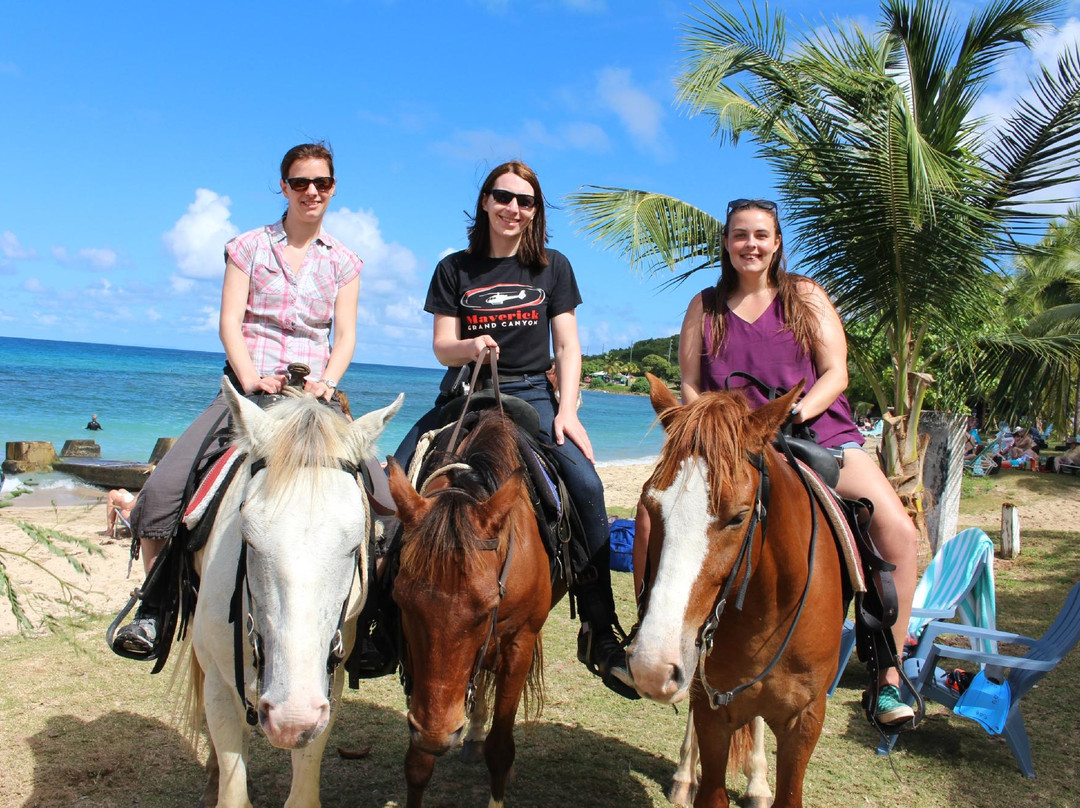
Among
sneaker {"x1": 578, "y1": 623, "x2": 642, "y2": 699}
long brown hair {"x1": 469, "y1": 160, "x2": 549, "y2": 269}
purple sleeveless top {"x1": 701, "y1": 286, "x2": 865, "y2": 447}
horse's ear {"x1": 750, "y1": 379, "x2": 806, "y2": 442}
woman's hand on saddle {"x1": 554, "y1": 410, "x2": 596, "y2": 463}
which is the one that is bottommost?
sneaker {"x1": 578, "y1": 623, "x2": 642, "y2": 699}

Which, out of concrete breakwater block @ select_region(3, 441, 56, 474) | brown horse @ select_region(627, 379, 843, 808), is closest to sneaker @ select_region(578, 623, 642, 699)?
brown horse @ select_region(627, 379, 843, 808)

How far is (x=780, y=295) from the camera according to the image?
152 inches

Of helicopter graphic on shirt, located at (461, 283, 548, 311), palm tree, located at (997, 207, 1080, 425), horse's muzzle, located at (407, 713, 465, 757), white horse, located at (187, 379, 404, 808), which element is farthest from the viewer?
palm tree, located at (997, 207, 1080, 425)

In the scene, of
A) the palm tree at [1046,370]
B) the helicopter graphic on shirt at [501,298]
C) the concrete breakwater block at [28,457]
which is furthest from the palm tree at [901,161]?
the concrete breakwater block at [28,457]

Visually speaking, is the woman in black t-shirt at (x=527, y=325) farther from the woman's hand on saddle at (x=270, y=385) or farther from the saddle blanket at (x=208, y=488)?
the saddle blanket at (x=208, y=488)

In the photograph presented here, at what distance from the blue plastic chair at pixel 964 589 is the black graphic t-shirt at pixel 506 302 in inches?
122

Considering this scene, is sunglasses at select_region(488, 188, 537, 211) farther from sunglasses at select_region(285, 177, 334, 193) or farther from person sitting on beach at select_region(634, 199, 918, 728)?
Result: person sitting on beach at select_region(634, 199, 918, 728)

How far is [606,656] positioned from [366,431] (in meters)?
1.84

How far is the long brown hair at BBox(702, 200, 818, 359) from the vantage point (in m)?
3.77

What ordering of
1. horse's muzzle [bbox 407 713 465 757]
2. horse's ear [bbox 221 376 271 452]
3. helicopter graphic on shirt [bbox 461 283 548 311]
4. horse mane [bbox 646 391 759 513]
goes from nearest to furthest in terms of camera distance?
horse mane [bbox 646 391 759 513] < horse's ear [bbox 221 376 271 452] < horse's muzzle [bbox 407 713 465 757] < helicopter graphic on shirt [bbox 461 283 548 311]

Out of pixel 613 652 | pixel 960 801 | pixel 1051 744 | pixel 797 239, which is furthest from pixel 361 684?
pixel 797 239

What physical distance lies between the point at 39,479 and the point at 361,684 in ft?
59.6

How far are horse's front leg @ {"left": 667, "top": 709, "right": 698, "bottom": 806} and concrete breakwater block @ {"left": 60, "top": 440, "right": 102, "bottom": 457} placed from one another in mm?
25051

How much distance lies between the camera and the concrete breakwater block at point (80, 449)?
80.7 feet
